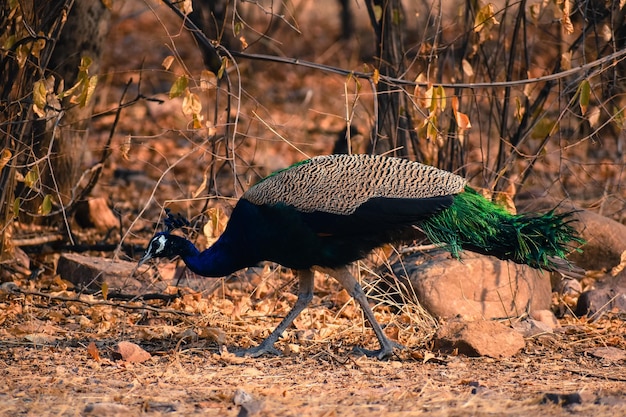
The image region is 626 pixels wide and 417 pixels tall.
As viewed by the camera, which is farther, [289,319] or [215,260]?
[289,319]

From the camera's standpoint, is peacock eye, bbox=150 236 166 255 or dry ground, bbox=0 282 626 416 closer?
dry ground, bbox=0 282 626 416

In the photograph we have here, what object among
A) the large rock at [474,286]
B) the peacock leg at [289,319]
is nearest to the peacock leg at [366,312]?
the peacock leg at [289,319]

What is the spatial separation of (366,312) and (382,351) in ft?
0.68

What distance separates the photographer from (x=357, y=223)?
4371mm

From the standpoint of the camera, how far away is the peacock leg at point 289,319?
4.60 meters

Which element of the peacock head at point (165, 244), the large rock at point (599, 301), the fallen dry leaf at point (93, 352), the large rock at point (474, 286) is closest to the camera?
the fallen dry leaf at point (93, 352)

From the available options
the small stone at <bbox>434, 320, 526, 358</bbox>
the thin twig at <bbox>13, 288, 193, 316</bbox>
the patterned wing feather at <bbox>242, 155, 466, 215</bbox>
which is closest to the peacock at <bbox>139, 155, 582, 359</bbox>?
the patterned wing feather at <bbox>242, 155, 466, 215</bbox>

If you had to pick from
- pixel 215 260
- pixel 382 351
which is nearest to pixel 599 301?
pixel 382 351

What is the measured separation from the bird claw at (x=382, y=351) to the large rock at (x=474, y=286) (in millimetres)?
671

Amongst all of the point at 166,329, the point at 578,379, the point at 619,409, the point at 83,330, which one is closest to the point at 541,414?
the point at 619,409

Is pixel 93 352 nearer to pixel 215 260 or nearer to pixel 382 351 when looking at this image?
pixel 215 260

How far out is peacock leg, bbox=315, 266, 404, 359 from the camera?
4.52m

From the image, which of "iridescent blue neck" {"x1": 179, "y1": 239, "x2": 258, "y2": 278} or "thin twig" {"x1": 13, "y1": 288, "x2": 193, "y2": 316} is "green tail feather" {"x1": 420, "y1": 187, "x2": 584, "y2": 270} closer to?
"iridescent blue neck" {"x1": 179, "y1": 239, "x2": 258, "y2": 278}

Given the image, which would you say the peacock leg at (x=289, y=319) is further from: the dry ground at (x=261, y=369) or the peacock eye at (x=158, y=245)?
the peacock eye at (x=158, y=245)
